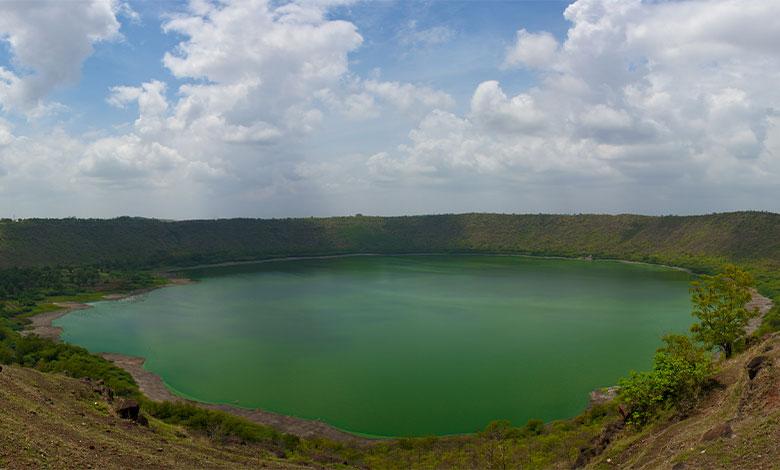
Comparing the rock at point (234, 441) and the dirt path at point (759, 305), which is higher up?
the dirt path at point (759, 305)

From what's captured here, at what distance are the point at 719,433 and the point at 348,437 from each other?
1993 centimetres

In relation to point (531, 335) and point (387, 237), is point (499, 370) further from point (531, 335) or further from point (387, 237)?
point (387, 237)

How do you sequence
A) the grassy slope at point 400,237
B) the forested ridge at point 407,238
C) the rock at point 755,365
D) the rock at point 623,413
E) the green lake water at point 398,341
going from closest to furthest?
the rock at point 755,365 < the rock at point 623,413 < the green lake water at point 398,341 < the forested ridge at point 407,238 < the grassy slope at point 400,237

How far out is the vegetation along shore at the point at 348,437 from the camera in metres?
14.5

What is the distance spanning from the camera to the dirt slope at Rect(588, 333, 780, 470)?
1235cm

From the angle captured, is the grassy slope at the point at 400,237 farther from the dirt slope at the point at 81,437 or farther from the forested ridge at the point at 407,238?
the dirt slope at the point at 81,437

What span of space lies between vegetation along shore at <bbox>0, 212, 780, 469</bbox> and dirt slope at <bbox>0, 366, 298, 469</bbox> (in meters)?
0.10

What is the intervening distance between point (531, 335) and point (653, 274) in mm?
68149

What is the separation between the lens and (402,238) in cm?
17600

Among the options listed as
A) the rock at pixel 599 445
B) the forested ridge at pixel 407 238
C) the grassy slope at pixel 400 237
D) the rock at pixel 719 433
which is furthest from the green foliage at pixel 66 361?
the forested ridge at pixel 407 238

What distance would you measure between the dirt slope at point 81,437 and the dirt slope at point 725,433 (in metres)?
13.5

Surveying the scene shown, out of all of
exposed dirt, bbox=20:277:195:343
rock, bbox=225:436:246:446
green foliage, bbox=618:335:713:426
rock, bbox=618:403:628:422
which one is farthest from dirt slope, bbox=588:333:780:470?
exposed dirt, bbox=20:277:195:343

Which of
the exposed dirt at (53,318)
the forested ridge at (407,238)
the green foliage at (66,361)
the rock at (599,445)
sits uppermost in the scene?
the forested ridge at (407,238)

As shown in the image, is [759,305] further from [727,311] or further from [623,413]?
[623,413]
